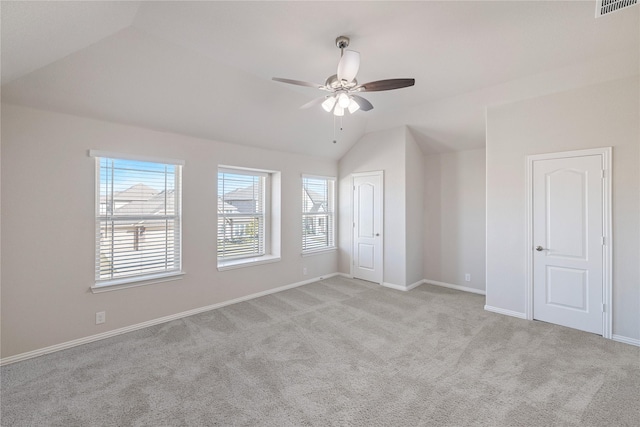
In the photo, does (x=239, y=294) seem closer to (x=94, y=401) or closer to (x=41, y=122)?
(x=94, y=401)

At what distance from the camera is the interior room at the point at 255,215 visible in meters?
2.20

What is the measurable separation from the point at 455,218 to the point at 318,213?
8.52 feet

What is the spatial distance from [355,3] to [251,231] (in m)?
3.61

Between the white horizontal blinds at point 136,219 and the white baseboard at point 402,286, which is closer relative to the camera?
the white horizontal blinds at point 136,219

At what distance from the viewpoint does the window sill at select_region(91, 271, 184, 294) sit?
3.14 m

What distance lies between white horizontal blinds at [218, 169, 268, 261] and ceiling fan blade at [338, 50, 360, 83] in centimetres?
264

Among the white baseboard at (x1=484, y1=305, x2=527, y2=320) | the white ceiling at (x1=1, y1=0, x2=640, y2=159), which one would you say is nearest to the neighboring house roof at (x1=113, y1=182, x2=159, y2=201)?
the white ceiling at (x1=1, y1=0, x2=640, y2=159)

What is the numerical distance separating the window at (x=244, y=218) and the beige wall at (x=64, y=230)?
45cm

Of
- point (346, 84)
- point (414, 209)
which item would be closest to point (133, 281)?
point (346, 84)

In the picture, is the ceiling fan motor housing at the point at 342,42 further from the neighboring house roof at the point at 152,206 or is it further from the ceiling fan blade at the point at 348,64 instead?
the neighboring house roof at the point at 152,206

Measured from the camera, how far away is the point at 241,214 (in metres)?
4.66

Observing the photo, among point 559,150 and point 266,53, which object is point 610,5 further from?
point 266,53

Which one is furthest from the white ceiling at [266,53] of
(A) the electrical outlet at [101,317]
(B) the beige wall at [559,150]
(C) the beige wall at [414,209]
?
(A) the electrical outlet at [101,317]

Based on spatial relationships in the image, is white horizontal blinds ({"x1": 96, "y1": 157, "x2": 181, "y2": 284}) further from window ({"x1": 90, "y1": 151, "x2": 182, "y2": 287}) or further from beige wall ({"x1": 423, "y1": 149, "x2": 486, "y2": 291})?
beige wall ({"x1": 423, "y1": 149, "x2": 486, "y2": 291})
